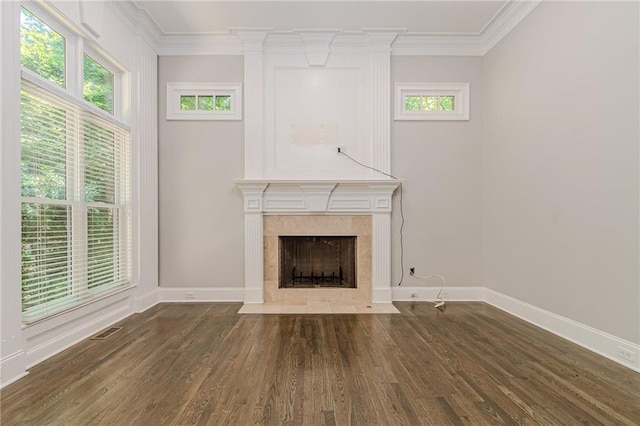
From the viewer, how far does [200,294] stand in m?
3.79

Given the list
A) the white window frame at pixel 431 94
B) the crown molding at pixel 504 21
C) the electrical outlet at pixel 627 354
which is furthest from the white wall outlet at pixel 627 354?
the crown molding at pixel 504 21

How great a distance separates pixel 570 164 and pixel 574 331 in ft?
4.46

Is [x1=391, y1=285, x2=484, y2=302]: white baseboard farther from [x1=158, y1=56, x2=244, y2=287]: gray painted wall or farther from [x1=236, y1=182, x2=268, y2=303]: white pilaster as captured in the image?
[x1=158, y1=56, x2=244, y2=287]: gray painted wall

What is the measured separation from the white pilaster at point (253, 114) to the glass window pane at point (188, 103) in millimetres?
658

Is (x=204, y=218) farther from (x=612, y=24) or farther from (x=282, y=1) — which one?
(x=612, y=24)

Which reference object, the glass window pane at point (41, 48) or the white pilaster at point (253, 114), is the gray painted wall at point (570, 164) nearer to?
the white pilaster at point (253, 114)

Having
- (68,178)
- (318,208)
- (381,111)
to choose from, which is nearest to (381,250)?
(318,208)

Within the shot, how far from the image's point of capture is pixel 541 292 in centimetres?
288

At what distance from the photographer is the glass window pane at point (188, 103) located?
384cm

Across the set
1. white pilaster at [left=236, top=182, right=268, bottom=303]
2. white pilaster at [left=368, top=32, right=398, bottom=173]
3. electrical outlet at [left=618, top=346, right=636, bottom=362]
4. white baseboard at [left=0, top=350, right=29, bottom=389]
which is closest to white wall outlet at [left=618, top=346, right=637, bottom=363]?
electrical outlet at [left=618, top=346, right=636, bottom=362]

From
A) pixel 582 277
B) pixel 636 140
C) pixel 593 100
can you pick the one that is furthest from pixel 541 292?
pixel 593 100

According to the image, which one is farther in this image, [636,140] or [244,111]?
[244,111]

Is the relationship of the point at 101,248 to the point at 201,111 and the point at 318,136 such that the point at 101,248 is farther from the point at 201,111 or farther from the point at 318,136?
the point at 318,136

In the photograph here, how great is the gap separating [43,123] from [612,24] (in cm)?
417
